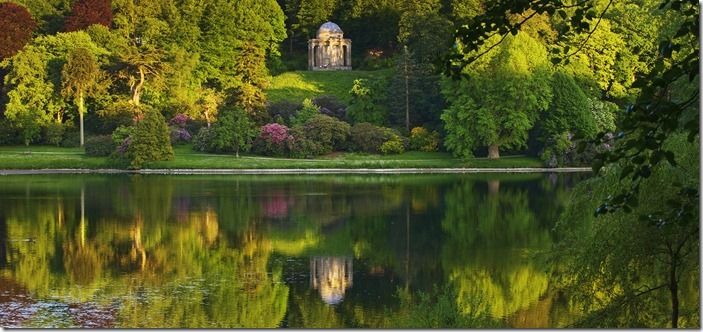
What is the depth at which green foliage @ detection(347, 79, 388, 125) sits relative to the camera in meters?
50.5

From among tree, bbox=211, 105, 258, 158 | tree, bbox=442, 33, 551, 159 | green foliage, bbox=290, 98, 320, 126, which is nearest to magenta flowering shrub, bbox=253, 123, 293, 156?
tree, bbox=211, 105, 258, 158

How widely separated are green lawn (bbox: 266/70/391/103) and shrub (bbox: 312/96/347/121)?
1.28 m

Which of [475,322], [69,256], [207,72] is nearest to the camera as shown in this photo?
[475,322]

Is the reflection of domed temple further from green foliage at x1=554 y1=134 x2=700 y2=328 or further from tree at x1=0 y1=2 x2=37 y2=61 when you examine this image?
tree at x1=0 y1=2 x2=37 y2=61

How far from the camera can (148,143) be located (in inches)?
1763

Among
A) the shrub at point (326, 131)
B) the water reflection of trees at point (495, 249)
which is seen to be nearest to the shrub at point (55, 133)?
the shrub at point (326, 131)

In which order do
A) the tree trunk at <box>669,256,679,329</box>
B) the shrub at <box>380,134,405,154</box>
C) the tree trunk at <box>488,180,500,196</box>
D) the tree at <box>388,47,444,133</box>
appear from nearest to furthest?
the tree trunk at <box>669,256,679,329</box> → the tree trunk at <box>488,180,500,196</box> → the shrub at <box>380,134,405,154</box> → the tree at <box>388,47,444,133</box>

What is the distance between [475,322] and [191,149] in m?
36.5

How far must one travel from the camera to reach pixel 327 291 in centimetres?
1736

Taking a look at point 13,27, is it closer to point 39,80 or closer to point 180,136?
point 39,80

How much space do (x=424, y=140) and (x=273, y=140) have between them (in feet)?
20.1

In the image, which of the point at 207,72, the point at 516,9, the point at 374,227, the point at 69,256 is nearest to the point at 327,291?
the point at 69,256

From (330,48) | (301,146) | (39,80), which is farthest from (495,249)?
(330,48)

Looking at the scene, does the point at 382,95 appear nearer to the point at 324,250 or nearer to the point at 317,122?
the point at 317,122
